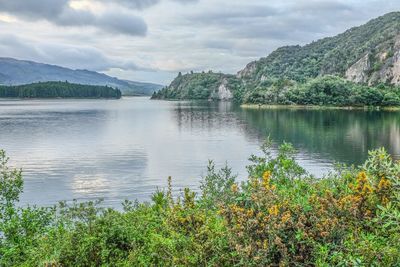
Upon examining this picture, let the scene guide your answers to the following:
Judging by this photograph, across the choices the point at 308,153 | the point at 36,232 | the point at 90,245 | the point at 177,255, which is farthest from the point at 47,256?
the point at 308,153

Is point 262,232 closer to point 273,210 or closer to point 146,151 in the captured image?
point 273,210

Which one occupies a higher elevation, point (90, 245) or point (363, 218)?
point (363, 218)

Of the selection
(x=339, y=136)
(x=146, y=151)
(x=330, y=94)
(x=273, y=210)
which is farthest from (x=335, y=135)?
(x=330, y=94)

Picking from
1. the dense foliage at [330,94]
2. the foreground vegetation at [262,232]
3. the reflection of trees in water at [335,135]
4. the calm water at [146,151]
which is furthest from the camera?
the dense foliage at [330,94]

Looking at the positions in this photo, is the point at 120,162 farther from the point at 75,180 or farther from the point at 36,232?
the point at 36,232

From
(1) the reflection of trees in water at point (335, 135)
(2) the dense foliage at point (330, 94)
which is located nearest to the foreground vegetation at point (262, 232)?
(1) the reflection of trees in water at point (335, 135)

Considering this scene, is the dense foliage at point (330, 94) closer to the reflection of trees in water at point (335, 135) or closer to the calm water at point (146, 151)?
the reflection of trees in water at point (335, 135)

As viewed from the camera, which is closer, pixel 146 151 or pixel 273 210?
pixel 273 210

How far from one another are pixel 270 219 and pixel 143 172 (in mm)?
41090

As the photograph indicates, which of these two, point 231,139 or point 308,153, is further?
point 231,139

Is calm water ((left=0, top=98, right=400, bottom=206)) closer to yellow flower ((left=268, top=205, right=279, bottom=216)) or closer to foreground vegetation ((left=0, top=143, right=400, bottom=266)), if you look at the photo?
foreground vegetation ((left=0, top=143, right=400, bottom=266))

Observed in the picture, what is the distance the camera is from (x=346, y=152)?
62125 mm

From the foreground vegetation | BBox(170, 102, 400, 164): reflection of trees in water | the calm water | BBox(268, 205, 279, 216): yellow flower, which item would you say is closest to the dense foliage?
BBox(170, 102, 400, 164): reflection of trees in water

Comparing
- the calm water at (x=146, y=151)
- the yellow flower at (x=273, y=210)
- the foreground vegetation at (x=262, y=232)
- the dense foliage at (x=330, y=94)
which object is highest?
the dense foliage at (x=330, y=94)
